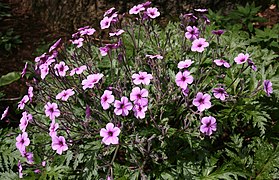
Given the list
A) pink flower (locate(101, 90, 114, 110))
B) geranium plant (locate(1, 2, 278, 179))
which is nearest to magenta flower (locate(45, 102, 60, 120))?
geranium plant (locate(1, 2, 278, 179))

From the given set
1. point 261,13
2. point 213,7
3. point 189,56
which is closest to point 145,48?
point 189,56

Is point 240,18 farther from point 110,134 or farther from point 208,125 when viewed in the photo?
point 110,134

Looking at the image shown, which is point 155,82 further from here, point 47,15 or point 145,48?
point 47,15

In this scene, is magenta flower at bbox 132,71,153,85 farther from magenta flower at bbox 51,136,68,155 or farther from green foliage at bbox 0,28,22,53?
green foliage at bbox 0,28,22,53

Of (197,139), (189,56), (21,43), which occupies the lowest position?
(21,43)

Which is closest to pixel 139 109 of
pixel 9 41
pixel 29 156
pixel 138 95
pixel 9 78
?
pixel 138 95
